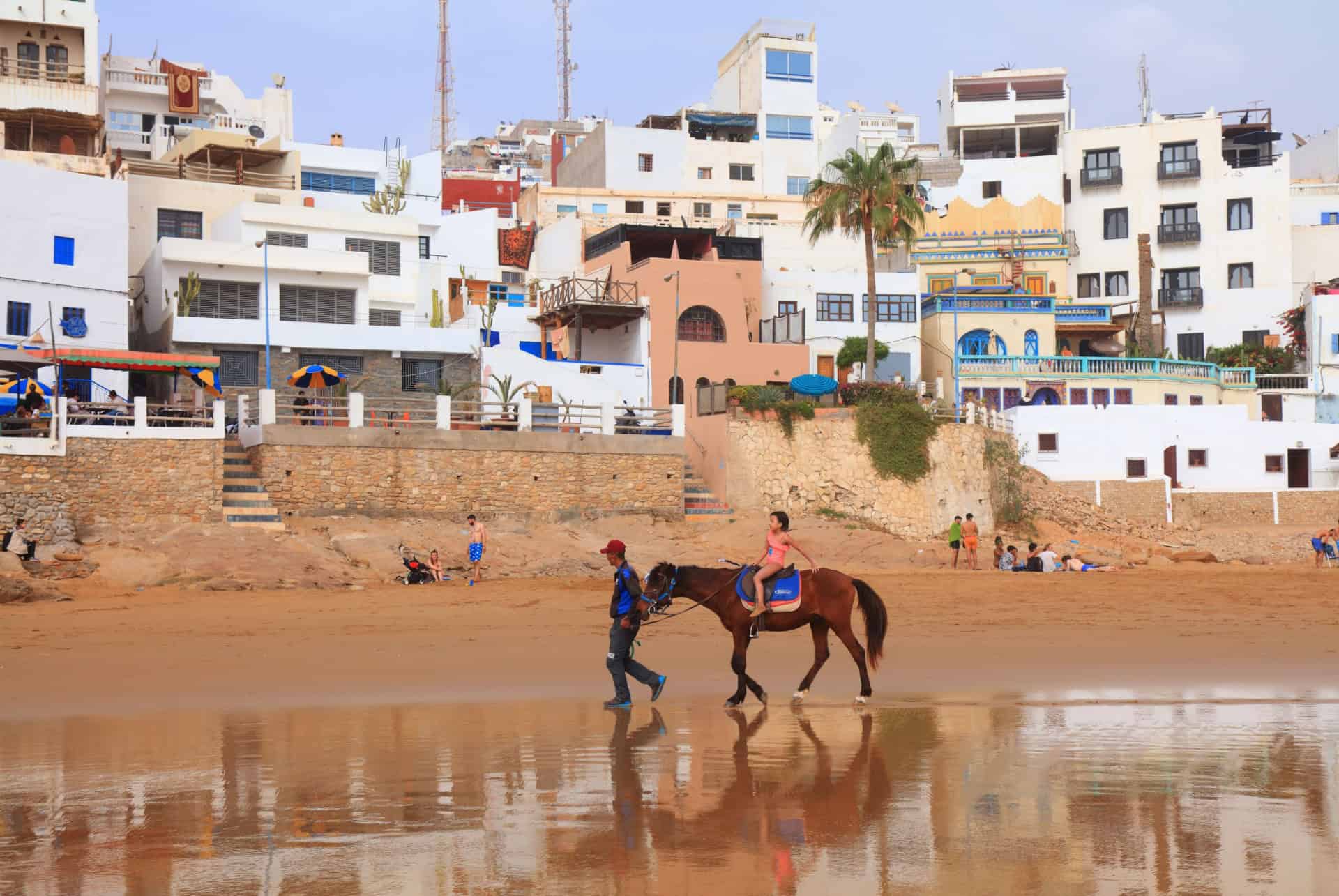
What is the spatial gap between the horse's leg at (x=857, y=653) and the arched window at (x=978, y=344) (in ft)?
128

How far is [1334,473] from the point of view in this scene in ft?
152

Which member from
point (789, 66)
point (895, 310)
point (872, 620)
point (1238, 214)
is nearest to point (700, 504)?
point (895, 310)

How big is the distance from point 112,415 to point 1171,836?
2480cm

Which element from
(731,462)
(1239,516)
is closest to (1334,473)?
(1239,516)

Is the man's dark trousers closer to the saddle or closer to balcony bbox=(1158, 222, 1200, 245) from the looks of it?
the saddle

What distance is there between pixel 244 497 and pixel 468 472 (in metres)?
5.04

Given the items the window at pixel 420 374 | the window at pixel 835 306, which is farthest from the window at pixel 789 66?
the window at pixel 420 374

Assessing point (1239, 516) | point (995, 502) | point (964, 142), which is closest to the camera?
point (995, 502)

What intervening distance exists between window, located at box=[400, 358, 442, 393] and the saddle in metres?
28.8

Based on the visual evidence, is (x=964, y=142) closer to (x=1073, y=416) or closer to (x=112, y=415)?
(x=1073, y=416)

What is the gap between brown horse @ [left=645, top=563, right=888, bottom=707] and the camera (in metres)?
13.9

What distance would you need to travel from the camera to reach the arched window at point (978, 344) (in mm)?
52125

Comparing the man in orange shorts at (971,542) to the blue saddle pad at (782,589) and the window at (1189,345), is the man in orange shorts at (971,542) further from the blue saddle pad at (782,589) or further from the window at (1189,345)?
the window at (1189,345)

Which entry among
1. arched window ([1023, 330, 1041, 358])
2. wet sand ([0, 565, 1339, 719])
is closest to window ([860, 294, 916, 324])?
arched window ([1023, 330, 1041, 358])
